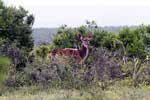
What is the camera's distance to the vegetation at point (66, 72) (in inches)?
305

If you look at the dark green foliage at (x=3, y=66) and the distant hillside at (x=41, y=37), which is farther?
the distant hillside at (x=41, y=37)

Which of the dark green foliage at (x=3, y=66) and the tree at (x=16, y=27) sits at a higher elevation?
the dark green foliage at (x=3, y=66)

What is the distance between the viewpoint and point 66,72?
10.7 m

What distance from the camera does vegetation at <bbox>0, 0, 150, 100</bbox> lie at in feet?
25.4

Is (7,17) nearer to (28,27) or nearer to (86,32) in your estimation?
(28,27)

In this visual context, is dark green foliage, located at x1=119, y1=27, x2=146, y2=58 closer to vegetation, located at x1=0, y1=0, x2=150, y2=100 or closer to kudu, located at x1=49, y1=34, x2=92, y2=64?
Result: vegetation, located at x1=0, y1=0, x2=150, y2=100

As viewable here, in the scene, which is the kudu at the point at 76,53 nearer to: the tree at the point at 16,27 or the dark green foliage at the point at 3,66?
the tree at the point at 16,27

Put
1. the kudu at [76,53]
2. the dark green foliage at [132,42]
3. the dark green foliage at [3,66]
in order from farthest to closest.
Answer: the dark green foliage at [132,42], the kudu at [76,53], the dark green foliage at [3,66]

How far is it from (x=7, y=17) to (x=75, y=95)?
384 inches

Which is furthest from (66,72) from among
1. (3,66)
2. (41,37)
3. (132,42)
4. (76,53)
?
(41,37)

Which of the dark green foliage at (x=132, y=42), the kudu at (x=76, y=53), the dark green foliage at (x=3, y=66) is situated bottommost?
the dark green foliage at (x=132, y=42)

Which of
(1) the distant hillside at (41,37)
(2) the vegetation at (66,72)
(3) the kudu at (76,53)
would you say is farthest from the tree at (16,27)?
(3) the kudu at (76,53)

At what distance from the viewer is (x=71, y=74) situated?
10.4 metres

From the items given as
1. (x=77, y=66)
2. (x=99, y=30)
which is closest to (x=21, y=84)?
(x=77, y=66)
